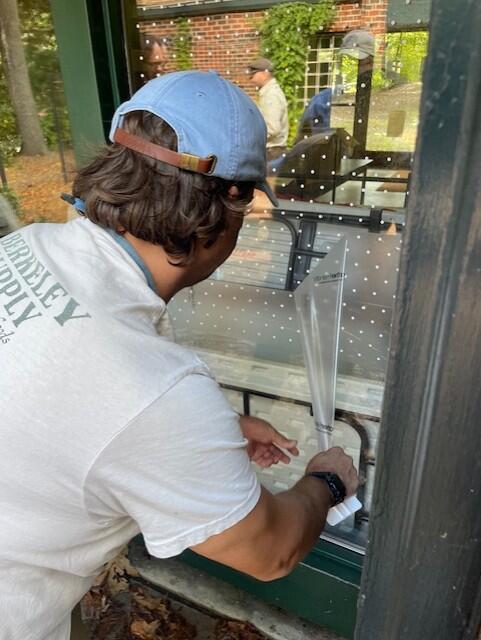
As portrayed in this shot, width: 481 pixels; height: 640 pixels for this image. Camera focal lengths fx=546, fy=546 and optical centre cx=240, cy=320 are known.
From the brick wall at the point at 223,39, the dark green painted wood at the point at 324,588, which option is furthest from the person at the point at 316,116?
the dark green painted wood at the point at 324,588

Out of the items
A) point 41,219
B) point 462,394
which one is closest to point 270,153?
point 41,219

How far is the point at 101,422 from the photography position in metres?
0.89

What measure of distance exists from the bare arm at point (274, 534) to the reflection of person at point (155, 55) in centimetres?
151

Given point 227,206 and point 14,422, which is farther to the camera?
point 227,206

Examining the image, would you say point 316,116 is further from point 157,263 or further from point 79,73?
point 157,263

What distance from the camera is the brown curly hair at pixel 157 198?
1.09 meters

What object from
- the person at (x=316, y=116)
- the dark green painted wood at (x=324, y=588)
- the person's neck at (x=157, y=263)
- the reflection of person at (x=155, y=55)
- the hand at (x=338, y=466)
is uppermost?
the reflection of person at (x=155, y=55)

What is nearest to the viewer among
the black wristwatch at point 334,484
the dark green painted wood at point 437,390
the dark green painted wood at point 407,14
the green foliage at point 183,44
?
the dark green painted wood at point 437,390

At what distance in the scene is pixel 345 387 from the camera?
210 centimetres

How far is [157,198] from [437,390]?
2.31ft

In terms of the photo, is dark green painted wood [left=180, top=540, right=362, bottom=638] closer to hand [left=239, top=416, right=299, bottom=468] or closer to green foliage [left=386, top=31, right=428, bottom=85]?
hand [left=239, top=416, right=299, bottom=468]

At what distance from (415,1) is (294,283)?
3.38 feet

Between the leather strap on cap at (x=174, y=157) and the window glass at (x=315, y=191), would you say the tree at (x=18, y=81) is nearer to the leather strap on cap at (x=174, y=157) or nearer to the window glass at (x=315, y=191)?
the window glass at (x=315, y=191)

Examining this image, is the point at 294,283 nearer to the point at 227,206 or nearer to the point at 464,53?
the point at 227,206
